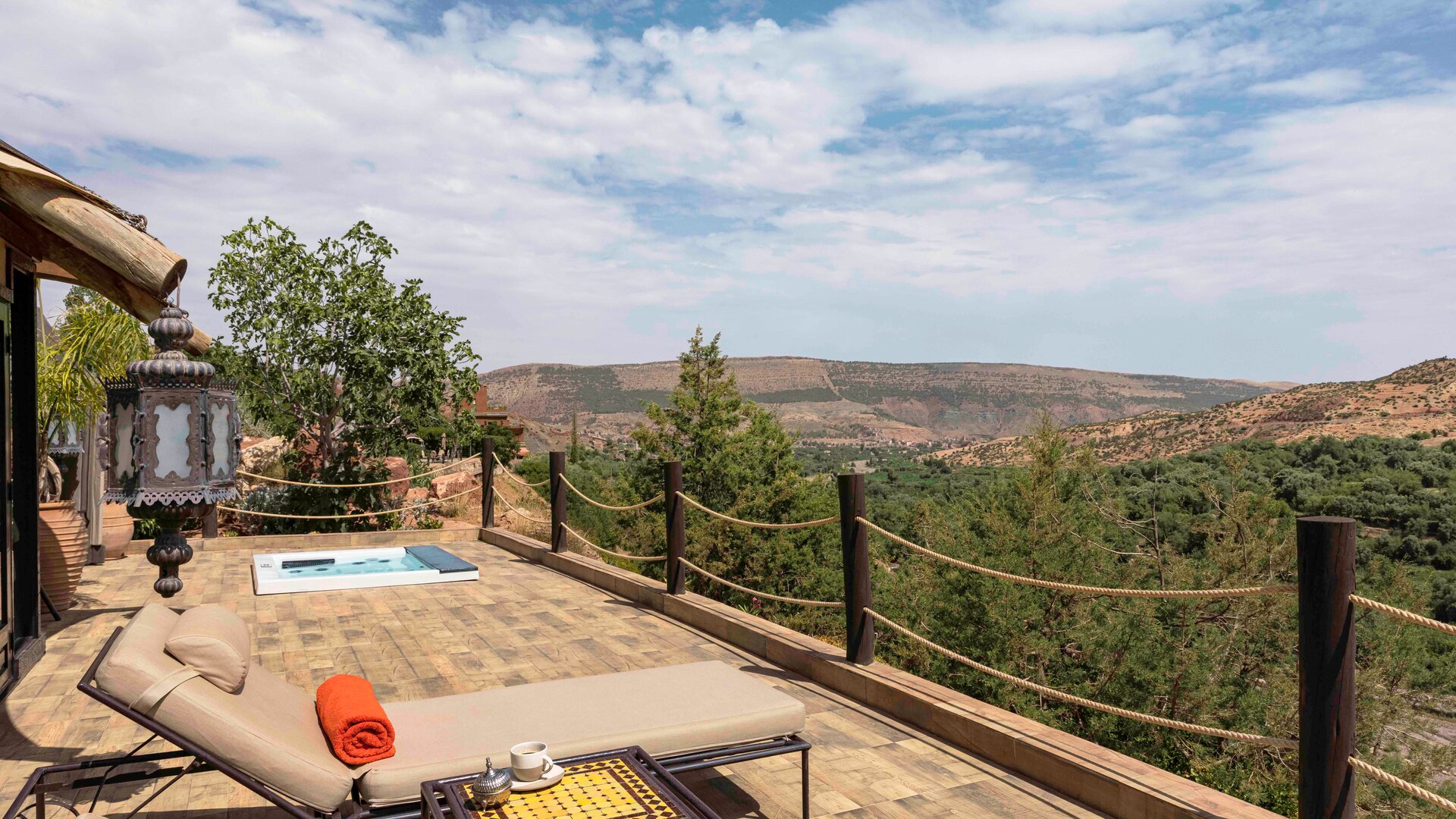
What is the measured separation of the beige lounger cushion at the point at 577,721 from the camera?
2.56 meters

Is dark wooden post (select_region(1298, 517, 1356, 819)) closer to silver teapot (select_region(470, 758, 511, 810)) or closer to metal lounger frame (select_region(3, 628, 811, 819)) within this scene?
metal lounger frame (select_region(3, 628, 811, 819))

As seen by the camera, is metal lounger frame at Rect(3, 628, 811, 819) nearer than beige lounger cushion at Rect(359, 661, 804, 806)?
Yes

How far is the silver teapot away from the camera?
2.21 m

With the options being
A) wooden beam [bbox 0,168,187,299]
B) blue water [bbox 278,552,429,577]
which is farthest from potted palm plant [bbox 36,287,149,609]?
A: wooden beam [bbox 0,168,187,299]

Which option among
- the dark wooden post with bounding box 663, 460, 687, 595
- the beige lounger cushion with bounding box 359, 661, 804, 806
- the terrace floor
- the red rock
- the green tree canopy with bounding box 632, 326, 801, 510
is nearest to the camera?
the beige lounger cushion with bounding box 359, 661, 804, 806

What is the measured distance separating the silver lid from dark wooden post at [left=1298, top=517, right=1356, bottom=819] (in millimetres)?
2120

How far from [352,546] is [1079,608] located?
1050cm

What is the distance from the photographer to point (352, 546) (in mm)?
10789

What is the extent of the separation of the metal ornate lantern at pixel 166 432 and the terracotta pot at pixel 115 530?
4.95 meters

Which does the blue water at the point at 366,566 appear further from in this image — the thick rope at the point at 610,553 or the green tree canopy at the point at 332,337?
the green tree canopy at the point at 332,337

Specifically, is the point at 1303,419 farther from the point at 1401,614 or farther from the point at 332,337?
the point at 1401,614

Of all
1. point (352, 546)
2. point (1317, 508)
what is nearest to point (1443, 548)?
point (1317, 508)

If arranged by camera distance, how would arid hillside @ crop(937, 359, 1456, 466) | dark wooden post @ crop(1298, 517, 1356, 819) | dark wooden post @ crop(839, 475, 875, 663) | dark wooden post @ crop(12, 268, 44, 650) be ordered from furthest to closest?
1. arid hillside @ crop(937, 359, 1456, 466)
2. dark wooden post @ crop(12, 268, 44, 650)
3. dark wooden post @ crop(839, 475, 875, 663)
4. dark wooden post @ crop(1298, 517, 1356, 819)

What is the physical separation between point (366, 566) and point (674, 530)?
15.6 ft
